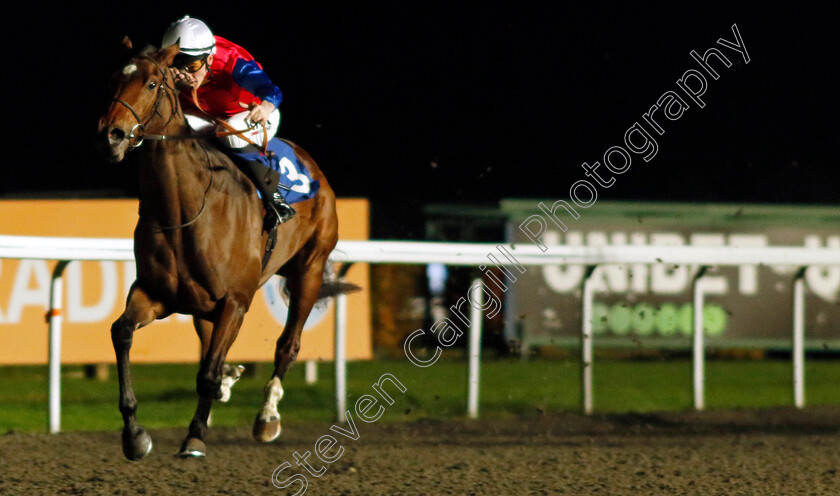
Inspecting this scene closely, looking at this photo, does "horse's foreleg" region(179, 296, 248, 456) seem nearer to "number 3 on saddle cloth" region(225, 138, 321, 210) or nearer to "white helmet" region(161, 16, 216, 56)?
"number 3 on saddle cloth" region(225, 138, 321, 210)

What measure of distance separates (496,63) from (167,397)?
3473mm

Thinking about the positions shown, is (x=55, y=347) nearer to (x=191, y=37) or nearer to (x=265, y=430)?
(x=265, y=430)

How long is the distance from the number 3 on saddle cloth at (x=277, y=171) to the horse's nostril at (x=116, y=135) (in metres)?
0.96

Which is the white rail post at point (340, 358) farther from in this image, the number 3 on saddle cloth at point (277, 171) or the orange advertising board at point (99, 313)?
the number 3 on saddle cloth at point (277, 171)

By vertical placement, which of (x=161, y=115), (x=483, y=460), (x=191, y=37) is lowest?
(x=483, y=460)

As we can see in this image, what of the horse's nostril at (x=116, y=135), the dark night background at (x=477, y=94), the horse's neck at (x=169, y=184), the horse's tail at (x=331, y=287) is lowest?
the horse's tail at (x=331, y=287)

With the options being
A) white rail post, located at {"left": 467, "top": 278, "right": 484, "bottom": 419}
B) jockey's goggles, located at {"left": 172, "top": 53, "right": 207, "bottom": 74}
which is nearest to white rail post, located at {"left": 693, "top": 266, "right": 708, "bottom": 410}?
white rail post, located at {"left": 467, "top": 278, "right": 484, "bottom": 419}

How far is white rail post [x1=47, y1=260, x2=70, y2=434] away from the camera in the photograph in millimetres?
5566

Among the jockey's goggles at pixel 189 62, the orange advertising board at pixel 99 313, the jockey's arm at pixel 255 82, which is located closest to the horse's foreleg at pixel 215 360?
the jockey's arm at pixel 255 82

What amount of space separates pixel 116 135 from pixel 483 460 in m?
2.49

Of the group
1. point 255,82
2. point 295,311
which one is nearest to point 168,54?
point 255,82

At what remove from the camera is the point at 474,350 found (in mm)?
6594

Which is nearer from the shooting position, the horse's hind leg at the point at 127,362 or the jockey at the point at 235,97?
the horse's hind leg at the point at 127,362

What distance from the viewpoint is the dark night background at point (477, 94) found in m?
8.17
